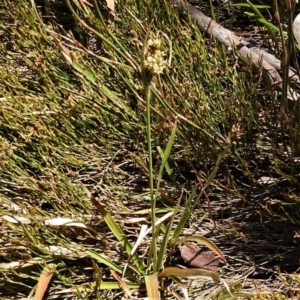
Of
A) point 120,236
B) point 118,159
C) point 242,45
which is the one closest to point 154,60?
point 120,236

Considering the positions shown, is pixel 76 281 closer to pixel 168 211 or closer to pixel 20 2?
pixel 168 211

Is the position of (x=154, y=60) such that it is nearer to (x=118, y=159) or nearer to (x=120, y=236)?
(x=120, y=236)

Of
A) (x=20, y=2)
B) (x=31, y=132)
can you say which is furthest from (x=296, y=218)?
(x=20, y=2)

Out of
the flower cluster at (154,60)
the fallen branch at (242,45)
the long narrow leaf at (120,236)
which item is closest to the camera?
the flower cluster at (154,60)

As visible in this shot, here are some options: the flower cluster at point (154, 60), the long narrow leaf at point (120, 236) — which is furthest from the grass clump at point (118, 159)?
the flower cluster at point (154, 60)

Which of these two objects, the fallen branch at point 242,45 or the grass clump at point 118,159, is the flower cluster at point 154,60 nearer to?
the grass clump at point 118,159

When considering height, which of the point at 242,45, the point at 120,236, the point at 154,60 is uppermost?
the point at 154,60
